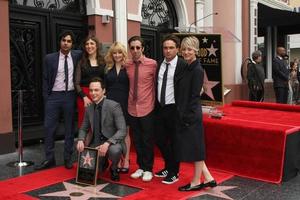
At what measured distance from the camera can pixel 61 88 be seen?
5.72 m

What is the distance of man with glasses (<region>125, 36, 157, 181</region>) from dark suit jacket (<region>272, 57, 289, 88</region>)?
646cm

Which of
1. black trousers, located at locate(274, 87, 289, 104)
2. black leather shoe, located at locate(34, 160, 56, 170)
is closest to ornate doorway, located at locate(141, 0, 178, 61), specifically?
black trousers, located at locate(274, 87, 289, 104)

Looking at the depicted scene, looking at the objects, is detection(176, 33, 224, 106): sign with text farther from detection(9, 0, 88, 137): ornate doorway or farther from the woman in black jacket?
detection(9, 0, 88, 137): ornate doorway

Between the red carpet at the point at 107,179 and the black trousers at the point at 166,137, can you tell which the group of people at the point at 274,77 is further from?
the black trousers at the point at 166,137

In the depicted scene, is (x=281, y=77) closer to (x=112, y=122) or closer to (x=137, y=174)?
(x=137, y=174)

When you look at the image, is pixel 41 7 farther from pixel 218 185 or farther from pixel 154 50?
pixel 218 185

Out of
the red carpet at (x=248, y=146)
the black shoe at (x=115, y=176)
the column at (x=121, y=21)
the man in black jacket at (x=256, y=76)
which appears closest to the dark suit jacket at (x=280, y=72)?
the man in black jacket at (x=256, y=76)

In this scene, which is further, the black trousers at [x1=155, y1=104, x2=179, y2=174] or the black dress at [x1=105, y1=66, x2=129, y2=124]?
the black dress at [x1=105, y1=66, x2=129, y2=124]

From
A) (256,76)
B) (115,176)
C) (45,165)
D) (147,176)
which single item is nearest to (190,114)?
(147,176)

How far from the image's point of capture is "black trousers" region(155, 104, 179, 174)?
498 centimetres

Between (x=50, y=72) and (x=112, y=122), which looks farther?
(x=50, y=72)

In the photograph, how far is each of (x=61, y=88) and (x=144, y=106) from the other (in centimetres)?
130

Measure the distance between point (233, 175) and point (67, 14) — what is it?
4591 mm

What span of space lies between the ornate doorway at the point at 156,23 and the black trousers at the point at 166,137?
17.4 feet
